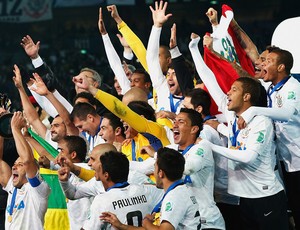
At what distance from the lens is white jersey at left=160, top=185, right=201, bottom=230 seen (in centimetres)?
670

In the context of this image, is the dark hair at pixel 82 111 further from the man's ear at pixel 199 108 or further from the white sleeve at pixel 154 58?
the man's ear at pixel 199 108

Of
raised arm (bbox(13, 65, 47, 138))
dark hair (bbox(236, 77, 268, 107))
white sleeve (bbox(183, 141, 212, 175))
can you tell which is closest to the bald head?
raised arm (bbox(13, 65, 47, 138))

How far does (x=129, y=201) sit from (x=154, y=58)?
2460 mm

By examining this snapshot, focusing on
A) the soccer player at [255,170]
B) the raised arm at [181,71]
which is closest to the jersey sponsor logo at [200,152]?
the soccer player at [255,170]

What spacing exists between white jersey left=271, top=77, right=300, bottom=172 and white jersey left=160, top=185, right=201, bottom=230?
1.36 m

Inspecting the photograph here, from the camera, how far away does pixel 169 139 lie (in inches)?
317

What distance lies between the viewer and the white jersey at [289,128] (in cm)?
784

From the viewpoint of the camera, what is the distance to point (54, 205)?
334 inches

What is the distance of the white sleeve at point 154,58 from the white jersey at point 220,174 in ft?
4.02

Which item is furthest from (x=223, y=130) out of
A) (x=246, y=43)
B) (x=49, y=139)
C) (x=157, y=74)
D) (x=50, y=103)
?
(x=50, y=103)

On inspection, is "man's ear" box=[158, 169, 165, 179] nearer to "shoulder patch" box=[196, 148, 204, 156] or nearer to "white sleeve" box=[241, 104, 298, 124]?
"shoulder patch" box=[196, 148, 204, 156]

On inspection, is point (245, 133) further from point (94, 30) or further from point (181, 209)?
point (94, 30)

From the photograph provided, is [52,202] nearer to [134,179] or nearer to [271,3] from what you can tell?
[134,179]

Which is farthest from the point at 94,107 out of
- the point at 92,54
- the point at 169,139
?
the point at 92,54
